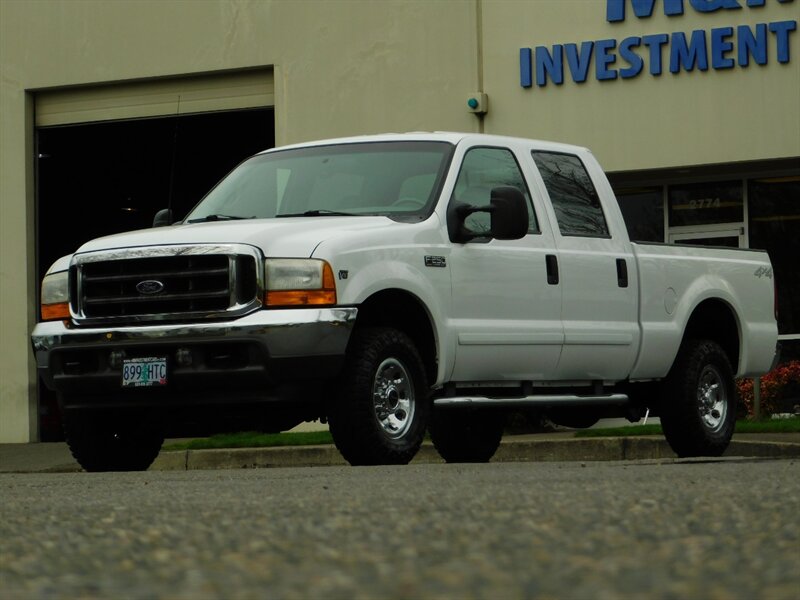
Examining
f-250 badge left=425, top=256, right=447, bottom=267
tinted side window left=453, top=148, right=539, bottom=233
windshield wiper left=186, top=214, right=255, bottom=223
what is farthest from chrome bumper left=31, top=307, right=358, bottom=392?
tinted side window left=453, top=148, right=539, bottom=233

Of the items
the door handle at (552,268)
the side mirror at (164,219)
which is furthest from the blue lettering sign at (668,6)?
the side mirror at (164,219)

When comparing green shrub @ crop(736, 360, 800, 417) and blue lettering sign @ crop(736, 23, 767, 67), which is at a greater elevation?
blue lettering sign @ crop(736, 23, 767, 67)

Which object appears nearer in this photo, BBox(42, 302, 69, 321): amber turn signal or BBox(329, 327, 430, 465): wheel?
BBox(329, 327, 430, 465): wheel

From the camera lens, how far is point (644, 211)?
65.4 feet

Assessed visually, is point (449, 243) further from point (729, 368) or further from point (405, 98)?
point (405, 98)

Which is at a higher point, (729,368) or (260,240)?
(260,240)

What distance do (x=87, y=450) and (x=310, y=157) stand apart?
2.35 meters

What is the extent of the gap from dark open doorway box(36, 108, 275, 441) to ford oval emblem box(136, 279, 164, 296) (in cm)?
1144

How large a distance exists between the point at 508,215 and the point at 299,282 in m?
1.52

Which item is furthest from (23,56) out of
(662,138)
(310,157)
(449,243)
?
(449,243)

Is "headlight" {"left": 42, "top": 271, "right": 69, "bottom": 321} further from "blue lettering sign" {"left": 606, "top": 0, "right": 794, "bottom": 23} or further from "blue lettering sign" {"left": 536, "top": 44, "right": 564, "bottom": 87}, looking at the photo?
"blue lettering sign" {"left": 606, "top": 0, "right": 794, "bottom": 23}

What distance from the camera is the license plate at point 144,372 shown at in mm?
9125

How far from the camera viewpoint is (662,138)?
1870cm

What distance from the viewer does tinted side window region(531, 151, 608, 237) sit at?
11.0 metres
